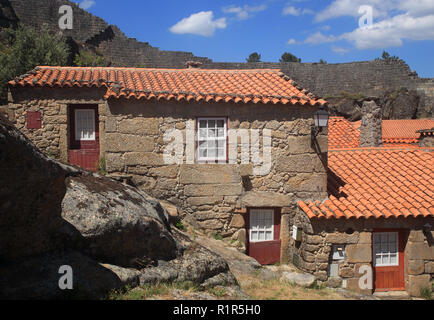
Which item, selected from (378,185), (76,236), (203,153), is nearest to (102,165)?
(203,153)

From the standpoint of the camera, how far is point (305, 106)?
8781 mm

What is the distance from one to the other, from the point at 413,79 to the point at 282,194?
2760 centimetres

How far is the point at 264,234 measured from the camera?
9.05m

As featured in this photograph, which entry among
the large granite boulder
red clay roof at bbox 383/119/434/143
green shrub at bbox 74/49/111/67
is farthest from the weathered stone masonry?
the large granite boulder

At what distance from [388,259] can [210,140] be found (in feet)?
17.6

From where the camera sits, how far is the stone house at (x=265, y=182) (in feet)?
27.5

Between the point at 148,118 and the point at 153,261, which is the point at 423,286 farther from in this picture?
the point at 148,118

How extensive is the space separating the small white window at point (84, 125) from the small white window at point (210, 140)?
3.28 m

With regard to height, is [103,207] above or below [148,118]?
below

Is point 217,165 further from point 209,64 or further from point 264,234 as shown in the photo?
point 209,64

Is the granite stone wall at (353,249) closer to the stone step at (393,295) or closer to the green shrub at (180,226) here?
the stone step at (393,295)

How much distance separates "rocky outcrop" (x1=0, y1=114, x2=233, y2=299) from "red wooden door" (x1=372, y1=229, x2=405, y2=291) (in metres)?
4.32

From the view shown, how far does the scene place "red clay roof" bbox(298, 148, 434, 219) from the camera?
839cm
